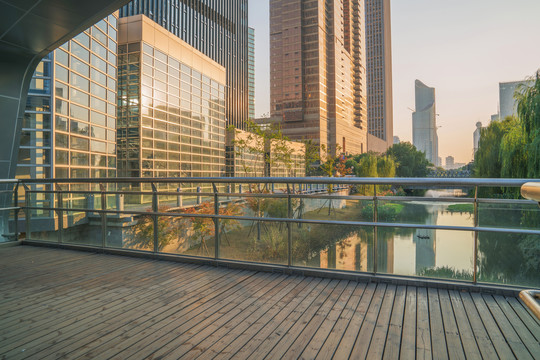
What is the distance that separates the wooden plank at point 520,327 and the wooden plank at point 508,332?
3 centimetres

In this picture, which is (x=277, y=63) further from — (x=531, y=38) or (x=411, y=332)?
(x=411, y=332)

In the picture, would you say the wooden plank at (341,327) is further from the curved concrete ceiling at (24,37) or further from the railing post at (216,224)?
the curved concrete ceiling at (24,37)

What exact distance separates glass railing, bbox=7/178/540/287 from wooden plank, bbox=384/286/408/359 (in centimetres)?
58

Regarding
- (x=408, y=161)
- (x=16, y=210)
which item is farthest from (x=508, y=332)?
(x=408, y=161)

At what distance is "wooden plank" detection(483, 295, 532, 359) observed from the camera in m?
2.20

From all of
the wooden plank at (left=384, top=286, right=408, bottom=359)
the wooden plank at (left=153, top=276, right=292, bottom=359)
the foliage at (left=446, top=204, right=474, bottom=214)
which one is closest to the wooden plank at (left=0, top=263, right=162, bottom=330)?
the wooden plank at (left=153, top=276, right=292, bottom=359)

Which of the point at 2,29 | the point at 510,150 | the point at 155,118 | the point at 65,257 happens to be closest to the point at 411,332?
the point at 65,257

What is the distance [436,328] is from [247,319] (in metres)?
1.54

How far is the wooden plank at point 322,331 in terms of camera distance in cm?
221

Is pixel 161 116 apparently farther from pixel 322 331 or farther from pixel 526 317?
pixel 526 317

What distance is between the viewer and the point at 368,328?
257 centimetres

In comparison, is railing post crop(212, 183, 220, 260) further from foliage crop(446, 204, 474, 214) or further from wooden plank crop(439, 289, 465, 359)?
foliage crop(446, 204, 474, 214)

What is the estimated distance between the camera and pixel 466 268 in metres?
3.53

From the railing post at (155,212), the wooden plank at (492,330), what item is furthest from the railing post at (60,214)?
the wooden plank at (492,330)
